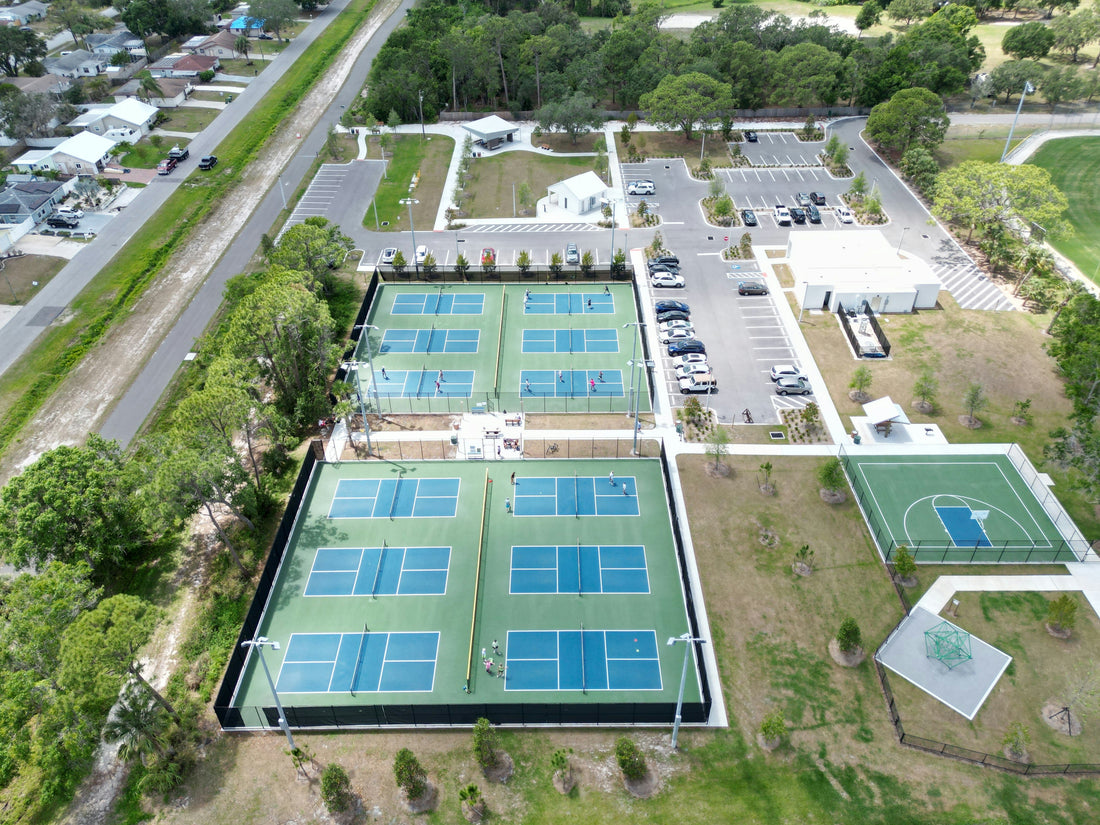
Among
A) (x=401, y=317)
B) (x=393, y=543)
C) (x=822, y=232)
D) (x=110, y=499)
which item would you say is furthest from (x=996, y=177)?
(x=110, y=499)

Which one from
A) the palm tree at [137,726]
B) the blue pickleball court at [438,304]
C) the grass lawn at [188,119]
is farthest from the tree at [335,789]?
the grass lawn at [188,119]

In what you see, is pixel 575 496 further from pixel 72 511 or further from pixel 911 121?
pixel 911 121

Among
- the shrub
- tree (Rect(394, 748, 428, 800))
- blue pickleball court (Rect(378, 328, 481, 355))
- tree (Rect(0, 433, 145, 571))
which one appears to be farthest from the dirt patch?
the shrub

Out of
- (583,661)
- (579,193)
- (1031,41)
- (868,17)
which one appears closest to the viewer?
(583,661)

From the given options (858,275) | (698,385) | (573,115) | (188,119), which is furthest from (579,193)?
(188,119)

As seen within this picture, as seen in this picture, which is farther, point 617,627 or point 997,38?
point 997,38

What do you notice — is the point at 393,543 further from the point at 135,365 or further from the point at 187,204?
the point at 187,204
